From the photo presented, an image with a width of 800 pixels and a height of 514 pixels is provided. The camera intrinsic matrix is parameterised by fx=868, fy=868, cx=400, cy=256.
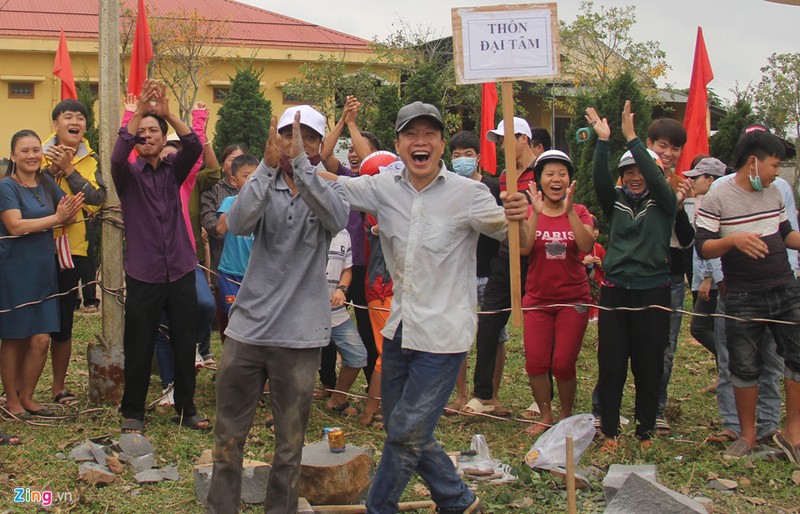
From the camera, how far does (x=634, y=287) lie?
5.67 metres

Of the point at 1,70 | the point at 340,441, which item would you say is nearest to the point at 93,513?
the point at 340,441

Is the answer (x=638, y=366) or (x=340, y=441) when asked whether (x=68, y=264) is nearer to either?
(x=340, y=441)

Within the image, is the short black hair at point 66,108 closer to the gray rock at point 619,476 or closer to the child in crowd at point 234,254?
the child in crowd at point 234,254

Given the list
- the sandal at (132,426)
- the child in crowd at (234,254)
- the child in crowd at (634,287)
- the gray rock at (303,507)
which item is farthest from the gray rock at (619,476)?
the child in crowd at (234,254)

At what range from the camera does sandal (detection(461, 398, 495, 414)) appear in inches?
260

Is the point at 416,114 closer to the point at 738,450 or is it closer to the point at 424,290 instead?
the point at 424,290

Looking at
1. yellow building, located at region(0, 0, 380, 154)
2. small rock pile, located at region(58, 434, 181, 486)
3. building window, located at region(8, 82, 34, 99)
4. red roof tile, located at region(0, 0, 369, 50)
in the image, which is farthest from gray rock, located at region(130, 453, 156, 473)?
building window, located at region(8, 82, 34, 99)

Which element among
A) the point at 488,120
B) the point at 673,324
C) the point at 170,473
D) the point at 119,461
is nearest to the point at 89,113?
the point at 488,120

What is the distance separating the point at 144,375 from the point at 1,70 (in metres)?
24.2

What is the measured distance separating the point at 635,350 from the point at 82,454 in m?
3.55

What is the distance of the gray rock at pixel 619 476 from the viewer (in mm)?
4605

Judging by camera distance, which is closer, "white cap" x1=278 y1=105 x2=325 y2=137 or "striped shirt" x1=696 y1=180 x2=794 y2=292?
"white cap" x1=278 y1=105 x2=325 y2=137

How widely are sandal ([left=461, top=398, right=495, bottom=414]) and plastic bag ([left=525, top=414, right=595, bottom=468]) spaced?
3.51 feet

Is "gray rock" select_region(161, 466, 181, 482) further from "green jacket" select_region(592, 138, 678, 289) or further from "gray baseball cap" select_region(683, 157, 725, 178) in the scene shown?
"gray baseball cap" select_region(683, 157, 725, 178)
